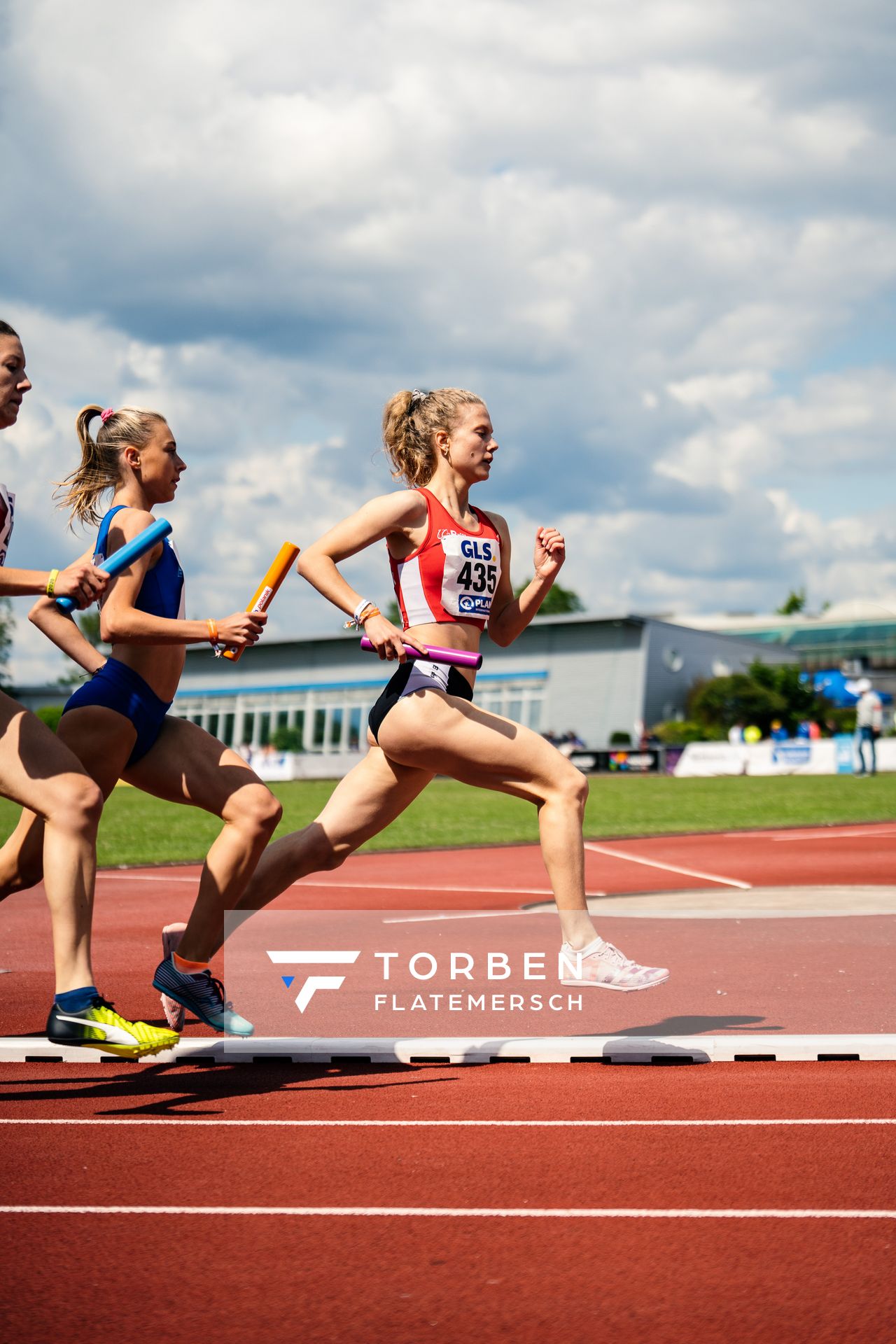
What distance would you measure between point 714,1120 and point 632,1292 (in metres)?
1.45

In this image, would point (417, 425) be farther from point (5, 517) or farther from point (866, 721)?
point (866, 721)

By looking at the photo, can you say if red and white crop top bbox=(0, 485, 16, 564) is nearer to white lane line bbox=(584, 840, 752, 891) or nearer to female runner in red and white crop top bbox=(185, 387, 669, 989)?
female runner in red and white crop top bbox=(185, 387, 669, 989)

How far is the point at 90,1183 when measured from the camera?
141 inches

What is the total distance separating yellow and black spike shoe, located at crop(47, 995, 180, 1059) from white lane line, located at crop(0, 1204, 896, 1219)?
3.35 ft

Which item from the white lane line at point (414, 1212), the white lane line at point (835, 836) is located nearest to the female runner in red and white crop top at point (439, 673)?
the white lane line at point (414, 1212)

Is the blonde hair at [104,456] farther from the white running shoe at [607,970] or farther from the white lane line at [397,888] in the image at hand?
the white lane line at [397,888]

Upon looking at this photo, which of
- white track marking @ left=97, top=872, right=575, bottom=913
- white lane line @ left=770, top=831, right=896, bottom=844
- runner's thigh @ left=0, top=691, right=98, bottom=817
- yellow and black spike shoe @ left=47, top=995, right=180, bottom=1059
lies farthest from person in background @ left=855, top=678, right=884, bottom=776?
yellow and black spike shoe @ left=47, top=995, right=180, bottom=1059

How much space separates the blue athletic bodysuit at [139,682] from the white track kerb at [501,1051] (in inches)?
44.7

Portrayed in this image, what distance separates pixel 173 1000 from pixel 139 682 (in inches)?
44.9

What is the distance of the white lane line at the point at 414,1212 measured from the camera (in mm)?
3230

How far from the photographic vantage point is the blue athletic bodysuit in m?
4.97

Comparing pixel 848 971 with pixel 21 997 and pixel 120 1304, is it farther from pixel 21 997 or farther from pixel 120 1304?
pixel 120 1304

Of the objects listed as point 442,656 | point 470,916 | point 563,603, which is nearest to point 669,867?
point 470,916

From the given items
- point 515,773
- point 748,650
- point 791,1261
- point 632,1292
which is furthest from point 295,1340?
point 748,650
